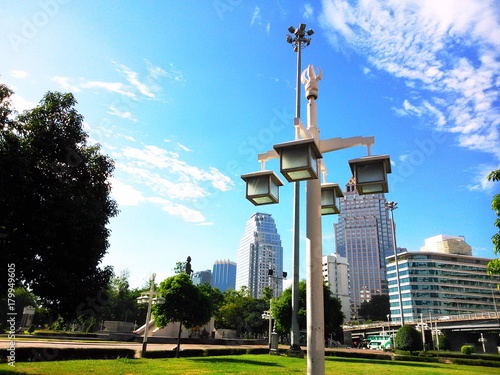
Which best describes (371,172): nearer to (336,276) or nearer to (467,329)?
(467,329)

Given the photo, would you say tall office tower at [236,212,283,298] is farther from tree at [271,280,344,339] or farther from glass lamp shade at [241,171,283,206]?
glass lamp shade at [241,171,283,206]

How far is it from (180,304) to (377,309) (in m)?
109

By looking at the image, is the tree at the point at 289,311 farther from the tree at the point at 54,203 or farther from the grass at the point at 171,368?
the tree at the point at 54,203

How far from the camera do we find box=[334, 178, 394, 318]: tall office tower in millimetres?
161875

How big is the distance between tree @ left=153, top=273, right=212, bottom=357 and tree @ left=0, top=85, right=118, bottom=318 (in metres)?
10.8

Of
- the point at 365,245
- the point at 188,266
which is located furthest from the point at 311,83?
the point at 365,245

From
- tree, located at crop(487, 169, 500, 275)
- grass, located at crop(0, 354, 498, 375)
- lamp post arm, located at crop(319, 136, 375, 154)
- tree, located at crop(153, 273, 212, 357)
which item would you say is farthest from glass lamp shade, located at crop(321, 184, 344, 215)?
tree, located at crop(153, 273, 212, 357)

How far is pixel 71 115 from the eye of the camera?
1141 centimetres

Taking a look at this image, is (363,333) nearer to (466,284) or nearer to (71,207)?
(466,284)

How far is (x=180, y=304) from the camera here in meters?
22.5

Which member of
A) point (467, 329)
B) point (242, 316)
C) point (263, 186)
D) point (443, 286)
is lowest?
point (467, 329)

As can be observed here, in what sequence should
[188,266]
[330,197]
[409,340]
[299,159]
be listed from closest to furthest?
[299,159]
[330,197]
[409,340]
[188,266]

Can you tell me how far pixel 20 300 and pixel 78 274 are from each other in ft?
206

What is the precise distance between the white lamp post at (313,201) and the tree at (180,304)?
19.5 metres
